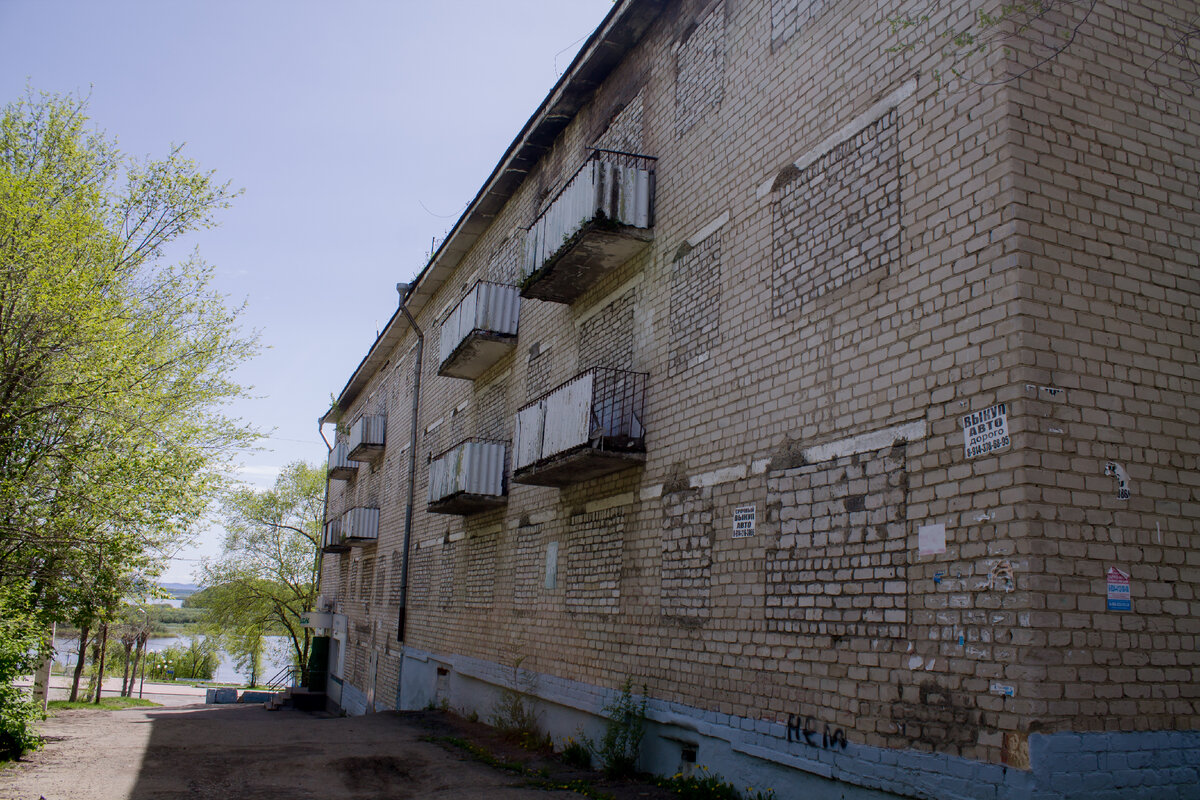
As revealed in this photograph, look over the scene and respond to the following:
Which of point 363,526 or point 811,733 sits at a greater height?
point 363,526

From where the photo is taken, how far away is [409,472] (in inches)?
795

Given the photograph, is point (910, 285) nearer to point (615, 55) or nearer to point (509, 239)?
point (615, 55)

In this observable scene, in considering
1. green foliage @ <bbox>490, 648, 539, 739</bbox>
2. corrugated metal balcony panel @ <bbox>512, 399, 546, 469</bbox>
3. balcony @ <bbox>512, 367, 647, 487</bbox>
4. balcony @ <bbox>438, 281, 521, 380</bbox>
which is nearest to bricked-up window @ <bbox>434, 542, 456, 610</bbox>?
green foliage @ <bbox>490, 648, 539, 739</bbox>

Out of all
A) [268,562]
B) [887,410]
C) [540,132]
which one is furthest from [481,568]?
[268,562]

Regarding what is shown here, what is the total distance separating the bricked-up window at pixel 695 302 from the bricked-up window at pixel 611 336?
3.54 ft

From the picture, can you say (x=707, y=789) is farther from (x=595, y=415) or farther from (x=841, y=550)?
(x=595, y=415)

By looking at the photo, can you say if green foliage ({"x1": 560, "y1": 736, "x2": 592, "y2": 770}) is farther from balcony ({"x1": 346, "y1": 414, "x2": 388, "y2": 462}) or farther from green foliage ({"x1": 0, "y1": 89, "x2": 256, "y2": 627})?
balcony ({"x1": 346, "y1": 414, "x2": 388, "y2": 462})

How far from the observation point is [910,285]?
5781mm

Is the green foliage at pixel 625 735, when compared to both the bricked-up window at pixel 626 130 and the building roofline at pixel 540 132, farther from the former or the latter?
the building roofline at pixel 540 132

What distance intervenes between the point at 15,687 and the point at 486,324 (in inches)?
320

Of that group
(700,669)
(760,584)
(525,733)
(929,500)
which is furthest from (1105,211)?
(525,733)

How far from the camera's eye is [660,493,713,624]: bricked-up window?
25.4ft

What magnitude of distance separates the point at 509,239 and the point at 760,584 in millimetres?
10260

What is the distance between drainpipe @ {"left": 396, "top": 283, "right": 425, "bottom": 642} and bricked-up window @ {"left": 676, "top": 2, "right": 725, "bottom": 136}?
1224cm
